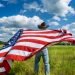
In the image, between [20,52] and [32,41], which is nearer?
[20,52]

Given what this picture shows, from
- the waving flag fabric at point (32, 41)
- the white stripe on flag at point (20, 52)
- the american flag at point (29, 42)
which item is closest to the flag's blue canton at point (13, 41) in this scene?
the american flag at point (29, 42)

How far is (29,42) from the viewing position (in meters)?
8.67

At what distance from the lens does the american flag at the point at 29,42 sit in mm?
8177

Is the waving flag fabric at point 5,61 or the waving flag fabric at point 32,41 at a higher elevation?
the waving flag fabric at point 32,41

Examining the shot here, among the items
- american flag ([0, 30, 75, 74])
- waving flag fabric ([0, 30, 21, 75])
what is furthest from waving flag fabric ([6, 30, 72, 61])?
waving flag fabric ([0, 30, 21, 75])

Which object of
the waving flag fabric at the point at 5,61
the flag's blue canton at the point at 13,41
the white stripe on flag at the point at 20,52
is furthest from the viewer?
the flag's blue canton at the point at 13,41

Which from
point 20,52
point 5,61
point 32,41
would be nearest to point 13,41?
point 32,41

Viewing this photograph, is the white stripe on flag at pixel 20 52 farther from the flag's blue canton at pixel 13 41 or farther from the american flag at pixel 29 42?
the flag's blue canton at pixel 13 41

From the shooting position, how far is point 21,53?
26.8 feet

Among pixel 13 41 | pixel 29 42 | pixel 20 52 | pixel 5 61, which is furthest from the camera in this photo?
pixel 13 41

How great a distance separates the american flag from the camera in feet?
26.8

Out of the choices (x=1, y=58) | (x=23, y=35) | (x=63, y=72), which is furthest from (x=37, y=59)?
(x=1, y=58)

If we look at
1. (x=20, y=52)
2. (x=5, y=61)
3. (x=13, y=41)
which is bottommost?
(x=5, y=61)

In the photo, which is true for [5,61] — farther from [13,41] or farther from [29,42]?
[13,41]
